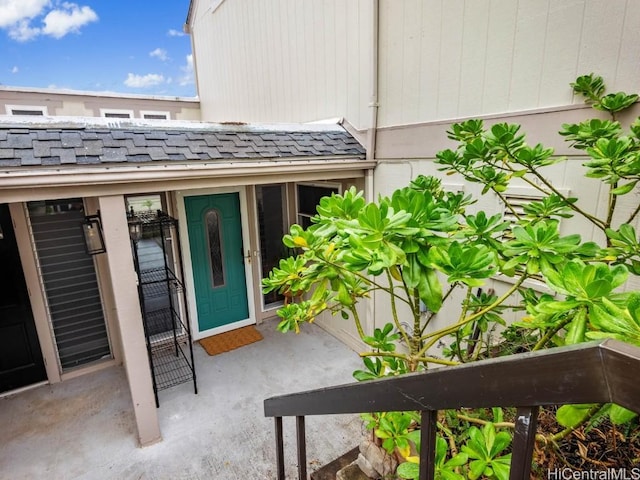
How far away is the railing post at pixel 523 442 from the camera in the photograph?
1.83 ft

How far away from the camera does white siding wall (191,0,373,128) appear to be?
452 centimetres


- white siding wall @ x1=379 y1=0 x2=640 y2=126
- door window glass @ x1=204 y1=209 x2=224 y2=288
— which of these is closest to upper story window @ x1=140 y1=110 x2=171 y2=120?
door window glass @ x1=204 y1=209 x2=224 y2=288

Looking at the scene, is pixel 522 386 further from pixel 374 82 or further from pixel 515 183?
pixel 374 82

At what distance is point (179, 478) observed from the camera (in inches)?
126

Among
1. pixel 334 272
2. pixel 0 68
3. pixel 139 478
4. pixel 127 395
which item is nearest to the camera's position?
pixel 334 272

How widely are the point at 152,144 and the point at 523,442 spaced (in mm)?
3620

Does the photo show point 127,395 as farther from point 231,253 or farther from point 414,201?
point 414,201

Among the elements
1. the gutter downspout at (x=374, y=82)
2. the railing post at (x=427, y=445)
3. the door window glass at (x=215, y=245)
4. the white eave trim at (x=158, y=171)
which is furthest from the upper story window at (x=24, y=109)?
the railing post at (x=427, y=445)

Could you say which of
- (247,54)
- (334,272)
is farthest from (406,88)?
(247,54)

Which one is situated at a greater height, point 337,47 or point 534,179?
point 337,47

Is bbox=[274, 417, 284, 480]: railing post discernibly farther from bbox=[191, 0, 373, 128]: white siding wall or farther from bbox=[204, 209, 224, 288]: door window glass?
bbox=[204, 209, 224, 288]: door window glass

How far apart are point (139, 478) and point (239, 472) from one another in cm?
92

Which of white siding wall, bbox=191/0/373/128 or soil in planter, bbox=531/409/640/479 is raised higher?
white siding wall, bbox=191/0/373/128

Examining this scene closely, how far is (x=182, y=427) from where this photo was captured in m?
3.81
